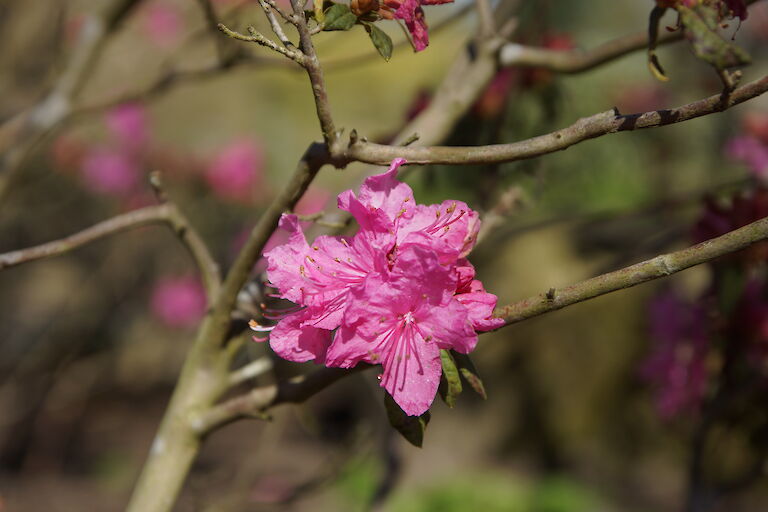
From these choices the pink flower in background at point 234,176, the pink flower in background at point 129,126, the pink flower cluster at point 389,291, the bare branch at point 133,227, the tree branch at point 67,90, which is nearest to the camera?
the pink flower cluster at point 389,291

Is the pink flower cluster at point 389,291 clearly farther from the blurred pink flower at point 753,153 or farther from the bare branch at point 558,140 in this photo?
the blurred pink flower at point 753,153

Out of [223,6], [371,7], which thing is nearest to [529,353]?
[223,6]

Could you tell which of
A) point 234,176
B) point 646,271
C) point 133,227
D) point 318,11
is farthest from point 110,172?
point 646,271

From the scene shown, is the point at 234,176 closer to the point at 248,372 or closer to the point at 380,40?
the point at 248,372

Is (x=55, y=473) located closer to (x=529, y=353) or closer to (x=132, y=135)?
(x=132, y=135)

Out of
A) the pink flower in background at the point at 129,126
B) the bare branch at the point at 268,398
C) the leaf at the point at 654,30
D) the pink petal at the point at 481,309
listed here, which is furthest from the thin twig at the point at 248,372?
the pink flower in background at the point at 129,126

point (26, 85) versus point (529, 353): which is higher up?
point (26, 85)

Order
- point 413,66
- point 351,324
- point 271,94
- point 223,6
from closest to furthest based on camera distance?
point 351,324 < point 223,6 < point 271,94 < point 413,66
